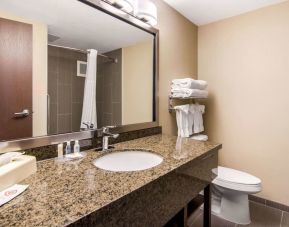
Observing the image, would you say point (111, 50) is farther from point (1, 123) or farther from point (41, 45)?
point (1, 123)

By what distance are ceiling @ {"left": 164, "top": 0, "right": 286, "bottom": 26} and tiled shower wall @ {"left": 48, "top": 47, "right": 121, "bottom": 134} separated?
1049 mm

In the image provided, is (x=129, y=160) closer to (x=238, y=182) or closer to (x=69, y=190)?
(x=69, y=190)

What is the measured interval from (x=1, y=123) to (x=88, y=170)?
0.48m

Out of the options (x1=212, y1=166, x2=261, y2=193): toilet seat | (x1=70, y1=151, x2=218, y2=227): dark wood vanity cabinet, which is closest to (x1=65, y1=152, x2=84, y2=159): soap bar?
(x1=70, y1=151, x2=218, y2=227): dark wood vanity cabinet

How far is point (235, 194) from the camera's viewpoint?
1.75 metres

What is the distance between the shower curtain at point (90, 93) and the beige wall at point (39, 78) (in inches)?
10.0

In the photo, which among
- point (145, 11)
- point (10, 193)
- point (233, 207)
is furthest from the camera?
point (233, 207)

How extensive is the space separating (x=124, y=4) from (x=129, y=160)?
110 cm

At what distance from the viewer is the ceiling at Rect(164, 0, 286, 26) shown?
1.87 meters

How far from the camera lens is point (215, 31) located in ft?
7.51

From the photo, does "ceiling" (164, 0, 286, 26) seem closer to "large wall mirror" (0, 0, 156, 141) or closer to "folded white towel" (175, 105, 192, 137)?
"large wall mirror" (0, 0, 156, 141)

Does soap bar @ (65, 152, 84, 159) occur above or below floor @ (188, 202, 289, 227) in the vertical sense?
above

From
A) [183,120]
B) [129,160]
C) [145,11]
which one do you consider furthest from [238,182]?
[145,11]

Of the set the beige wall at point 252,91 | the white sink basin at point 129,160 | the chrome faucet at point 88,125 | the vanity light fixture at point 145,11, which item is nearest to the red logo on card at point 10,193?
the white sink basin at point 129,160
